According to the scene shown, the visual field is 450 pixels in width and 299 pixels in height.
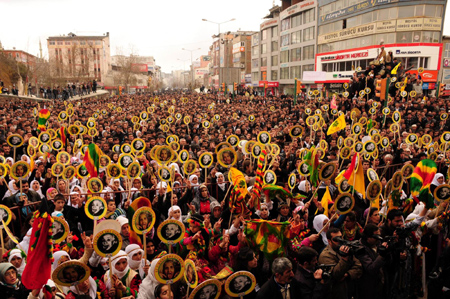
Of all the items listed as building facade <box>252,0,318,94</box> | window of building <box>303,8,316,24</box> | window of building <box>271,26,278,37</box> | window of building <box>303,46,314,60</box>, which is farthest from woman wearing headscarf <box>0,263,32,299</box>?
window of building <box>271,26,278,37</box>

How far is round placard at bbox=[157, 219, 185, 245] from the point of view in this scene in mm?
4141

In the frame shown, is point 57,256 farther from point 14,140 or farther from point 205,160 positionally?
point 14,140

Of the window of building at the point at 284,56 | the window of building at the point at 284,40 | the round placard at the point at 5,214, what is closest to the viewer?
the round placard at the point at 5,214

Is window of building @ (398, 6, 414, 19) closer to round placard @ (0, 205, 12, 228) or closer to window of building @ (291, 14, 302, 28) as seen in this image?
window of building @ (291, 14, 302, 28)

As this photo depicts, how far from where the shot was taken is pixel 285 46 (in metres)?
55.0

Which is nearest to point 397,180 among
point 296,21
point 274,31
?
point 296,21

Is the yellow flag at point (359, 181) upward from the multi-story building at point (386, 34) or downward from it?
downward

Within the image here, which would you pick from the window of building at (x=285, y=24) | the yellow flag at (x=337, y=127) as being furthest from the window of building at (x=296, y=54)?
the yellow flag at (x=337, y=127)

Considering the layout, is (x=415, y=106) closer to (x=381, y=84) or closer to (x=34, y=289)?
(x=381, y=84)

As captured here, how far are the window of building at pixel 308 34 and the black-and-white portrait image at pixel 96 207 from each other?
48017mm

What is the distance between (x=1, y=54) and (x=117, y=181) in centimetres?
4035

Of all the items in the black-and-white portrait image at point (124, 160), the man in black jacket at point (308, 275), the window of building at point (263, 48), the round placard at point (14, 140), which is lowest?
the man in black jacket at point (308, 275)

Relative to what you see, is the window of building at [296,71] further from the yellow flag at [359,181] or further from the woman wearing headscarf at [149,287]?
the woman wearing headscarf at [149,287]

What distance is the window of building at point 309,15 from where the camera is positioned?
47.3 meters
